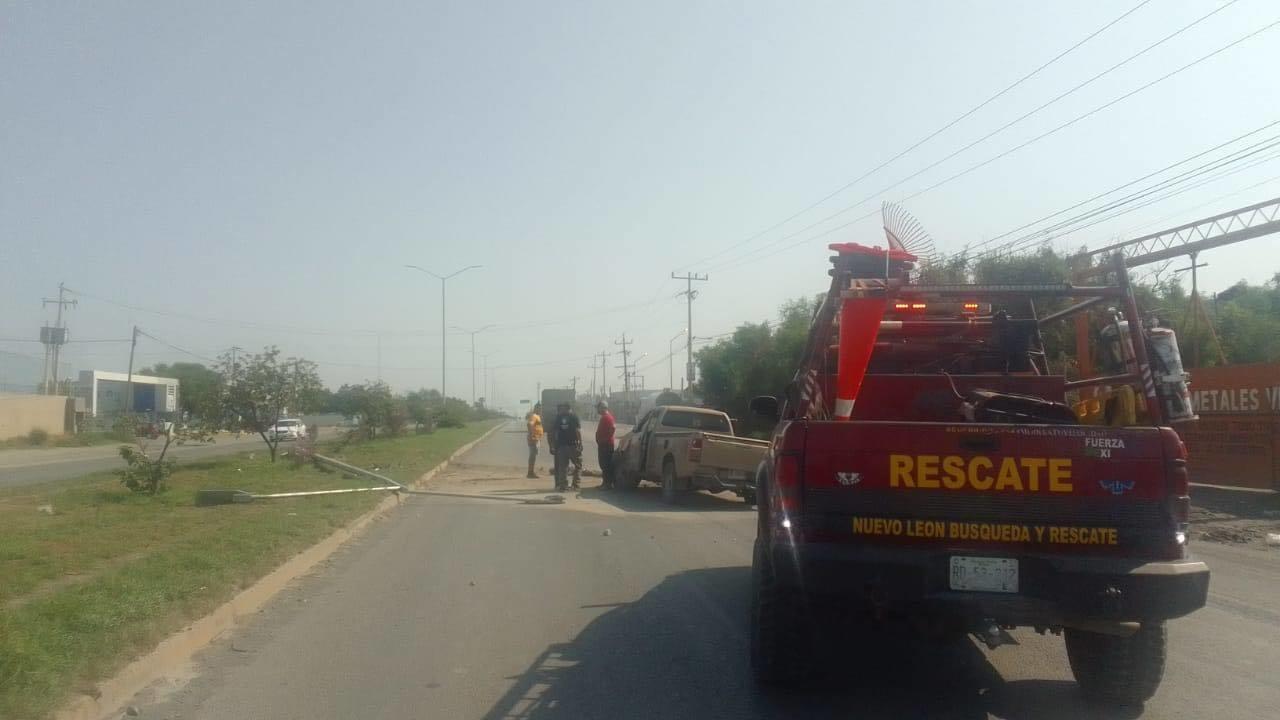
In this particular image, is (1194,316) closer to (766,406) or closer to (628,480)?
(628,480)

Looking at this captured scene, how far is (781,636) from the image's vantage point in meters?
5.46

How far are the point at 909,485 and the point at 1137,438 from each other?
1.14m

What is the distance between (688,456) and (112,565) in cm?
886

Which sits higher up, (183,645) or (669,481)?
(669,481)

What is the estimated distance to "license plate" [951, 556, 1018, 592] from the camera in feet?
16.0

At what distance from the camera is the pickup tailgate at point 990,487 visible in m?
4.86

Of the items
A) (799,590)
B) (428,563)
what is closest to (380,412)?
(428,563)

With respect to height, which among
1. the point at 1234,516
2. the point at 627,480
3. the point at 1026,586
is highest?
the point at 1026,586

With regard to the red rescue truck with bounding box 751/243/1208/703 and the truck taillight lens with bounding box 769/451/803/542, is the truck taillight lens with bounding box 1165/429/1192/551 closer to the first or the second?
the red rescue truck with bounding box 751/243/1208/703

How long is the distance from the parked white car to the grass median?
744cm

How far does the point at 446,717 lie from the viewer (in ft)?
17.5

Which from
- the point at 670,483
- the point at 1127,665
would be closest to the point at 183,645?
the point at 1127,665

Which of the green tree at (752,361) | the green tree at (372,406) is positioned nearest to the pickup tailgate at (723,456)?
the green tree at (752,361)

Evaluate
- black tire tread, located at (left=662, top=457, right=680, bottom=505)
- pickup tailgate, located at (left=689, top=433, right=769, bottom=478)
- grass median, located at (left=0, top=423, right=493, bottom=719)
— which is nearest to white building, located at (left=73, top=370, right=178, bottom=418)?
grass median, located at (left=0, top=423, right=493, bottom=719)
